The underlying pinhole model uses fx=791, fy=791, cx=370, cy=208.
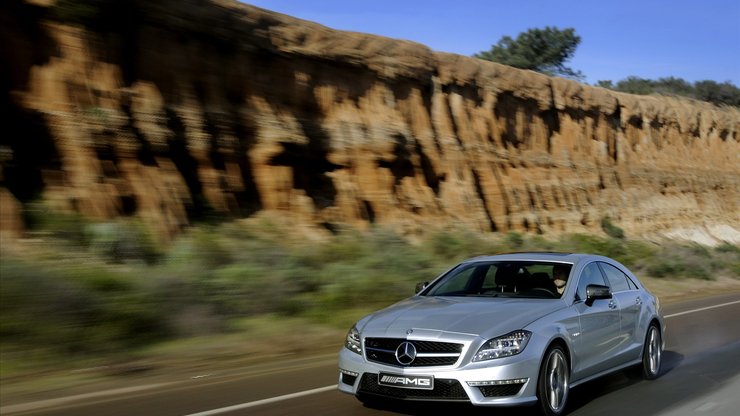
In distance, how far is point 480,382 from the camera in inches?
239

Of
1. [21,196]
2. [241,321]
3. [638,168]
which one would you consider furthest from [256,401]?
[638,168]

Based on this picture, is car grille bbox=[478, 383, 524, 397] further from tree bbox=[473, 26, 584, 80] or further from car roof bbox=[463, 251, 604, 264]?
tree bbox=[473, 26, 584, 80]

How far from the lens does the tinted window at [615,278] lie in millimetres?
8508

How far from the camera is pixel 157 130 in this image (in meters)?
17.6

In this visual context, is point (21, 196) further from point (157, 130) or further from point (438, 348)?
point (438, 348)

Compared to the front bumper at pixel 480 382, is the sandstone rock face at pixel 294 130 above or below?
above

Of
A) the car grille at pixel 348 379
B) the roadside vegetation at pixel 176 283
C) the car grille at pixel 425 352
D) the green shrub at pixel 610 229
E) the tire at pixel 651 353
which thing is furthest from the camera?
the green shrub at pixel 610 229

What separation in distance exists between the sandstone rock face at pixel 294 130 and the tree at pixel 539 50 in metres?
17.1

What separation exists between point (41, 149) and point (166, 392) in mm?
9031

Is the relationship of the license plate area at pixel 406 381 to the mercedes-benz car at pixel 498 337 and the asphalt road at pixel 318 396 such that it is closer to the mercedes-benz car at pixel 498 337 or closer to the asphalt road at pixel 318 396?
the mercedes-benz car at pixel 498 337

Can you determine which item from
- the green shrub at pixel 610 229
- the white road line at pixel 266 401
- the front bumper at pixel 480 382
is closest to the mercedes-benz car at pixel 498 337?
the front bumper at pixel 480 382

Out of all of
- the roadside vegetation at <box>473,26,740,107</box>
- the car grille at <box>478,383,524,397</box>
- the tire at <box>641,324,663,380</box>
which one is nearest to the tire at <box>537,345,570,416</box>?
the car grille at <box>478,383,524,397</box>

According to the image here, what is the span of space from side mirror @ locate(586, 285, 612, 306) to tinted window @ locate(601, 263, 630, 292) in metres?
0.98

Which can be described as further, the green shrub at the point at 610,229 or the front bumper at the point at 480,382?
the green shrub at the point at 610,229
